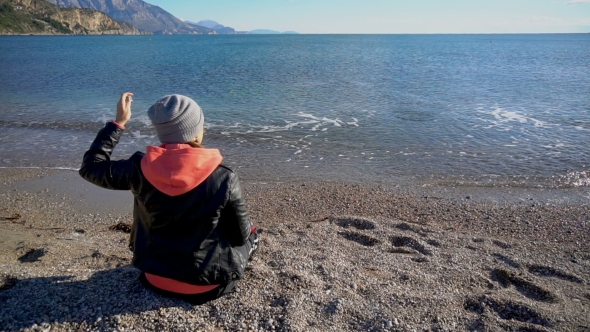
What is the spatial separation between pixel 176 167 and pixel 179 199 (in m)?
0.31

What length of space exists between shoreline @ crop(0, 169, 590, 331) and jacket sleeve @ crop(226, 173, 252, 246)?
79 cm

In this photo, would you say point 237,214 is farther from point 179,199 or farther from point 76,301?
point 76,301

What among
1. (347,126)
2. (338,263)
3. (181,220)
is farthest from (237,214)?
(347,126)

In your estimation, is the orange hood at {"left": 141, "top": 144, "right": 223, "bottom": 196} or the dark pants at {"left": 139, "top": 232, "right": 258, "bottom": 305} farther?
the dark pants at {"left": 139, "top": 232, "right": 258, "bottom": 305}

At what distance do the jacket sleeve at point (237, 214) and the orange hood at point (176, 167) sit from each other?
10.5 inches

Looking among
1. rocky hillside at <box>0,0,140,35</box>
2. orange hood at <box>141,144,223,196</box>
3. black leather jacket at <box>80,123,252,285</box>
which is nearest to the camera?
orange hood at <box>141,144,223,196</box>

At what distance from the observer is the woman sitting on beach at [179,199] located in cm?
360

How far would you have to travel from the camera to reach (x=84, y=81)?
3441cm

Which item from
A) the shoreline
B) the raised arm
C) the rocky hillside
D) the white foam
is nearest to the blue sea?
the white foam

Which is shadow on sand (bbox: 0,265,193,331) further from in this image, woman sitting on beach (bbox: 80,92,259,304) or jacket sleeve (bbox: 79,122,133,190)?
jacket sleeve (bbox: 79,122,133,190)

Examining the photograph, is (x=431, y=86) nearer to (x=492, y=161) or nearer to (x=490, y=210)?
(x=492, y=161)

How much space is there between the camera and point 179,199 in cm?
370

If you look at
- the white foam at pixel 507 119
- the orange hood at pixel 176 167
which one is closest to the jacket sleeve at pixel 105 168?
the orange hood at pixel 176 167

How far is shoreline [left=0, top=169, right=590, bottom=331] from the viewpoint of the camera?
430 centimetres
